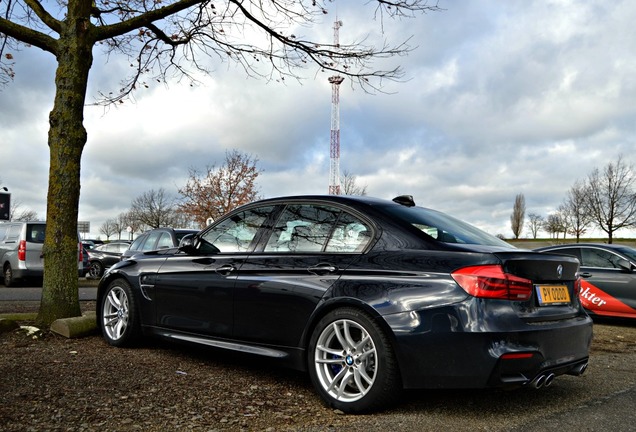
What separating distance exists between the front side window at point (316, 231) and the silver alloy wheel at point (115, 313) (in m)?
2.05

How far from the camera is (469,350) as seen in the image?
3316mm

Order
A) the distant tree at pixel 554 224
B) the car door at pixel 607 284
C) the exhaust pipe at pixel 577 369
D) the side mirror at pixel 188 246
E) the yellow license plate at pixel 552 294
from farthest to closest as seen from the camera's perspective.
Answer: the distant tree at pixel 554 224 → the car door at pixel 607 284 → the side mirror at pixel 188 246 → the exhaust pipe at pixel 577 369 → the yellow license plate at pixel 552 294

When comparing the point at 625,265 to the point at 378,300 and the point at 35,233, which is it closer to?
the point at 378,300

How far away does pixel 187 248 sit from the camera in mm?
5102

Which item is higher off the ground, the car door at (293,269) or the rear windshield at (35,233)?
the rear windshield at (35,233)

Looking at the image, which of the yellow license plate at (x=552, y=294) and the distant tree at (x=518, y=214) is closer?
the yellow license plate at (x=552, y=294)

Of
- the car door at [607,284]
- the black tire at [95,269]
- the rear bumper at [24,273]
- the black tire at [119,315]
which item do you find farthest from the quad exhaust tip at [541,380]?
the black tire at [95,269]

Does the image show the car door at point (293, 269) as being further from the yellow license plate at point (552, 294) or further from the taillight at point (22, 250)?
the taillight at point (22, 250)

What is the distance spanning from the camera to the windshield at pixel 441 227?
155 inches

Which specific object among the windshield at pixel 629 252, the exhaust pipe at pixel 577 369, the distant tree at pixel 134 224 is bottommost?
the exhaust pipe at pixel 577 369

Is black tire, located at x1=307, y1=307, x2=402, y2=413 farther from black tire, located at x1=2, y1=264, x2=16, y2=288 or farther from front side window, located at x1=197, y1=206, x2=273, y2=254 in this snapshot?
black tire, located at x1=2, y1=264, x2=16, y2=288

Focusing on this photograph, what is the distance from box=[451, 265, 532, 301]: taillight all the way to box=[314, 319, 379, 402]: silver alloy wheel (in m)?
0.71

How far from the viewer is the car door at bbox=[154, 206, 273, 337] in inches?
182

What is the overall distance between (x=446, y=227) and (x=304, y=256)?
108cm
